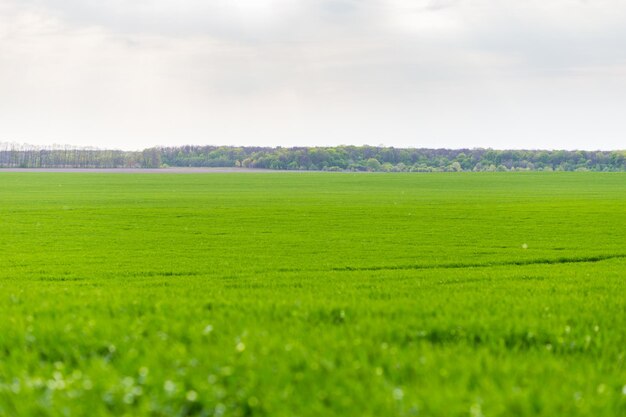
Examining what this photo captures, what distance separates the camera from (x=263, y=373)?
7.52m

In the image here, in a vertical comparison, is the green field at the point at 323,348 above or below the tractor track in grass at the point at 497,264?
above

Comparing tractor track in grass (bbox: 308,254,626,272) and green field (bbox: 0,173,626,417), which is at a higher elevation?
green field (bbox: 0,173,626,417)

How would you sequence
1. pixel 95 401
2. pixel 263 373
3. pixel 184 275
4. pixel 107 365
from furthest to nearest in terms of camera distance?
pixel 184 275 < pixel 107 365 < pixel 263 373 < pixel 95 401

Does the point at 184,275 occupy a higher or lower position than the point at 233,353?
lower

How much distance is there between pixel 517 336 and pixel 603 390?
2526 millimetres

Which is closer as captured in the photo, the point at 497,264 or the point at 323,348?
the point at 323,348

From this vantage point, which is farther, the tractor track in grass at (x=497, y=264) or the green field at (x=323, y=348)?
the tractor track in grass at (x=497, y=264)

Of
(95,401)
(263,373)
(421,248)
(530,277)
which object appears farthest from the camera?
(421,248)

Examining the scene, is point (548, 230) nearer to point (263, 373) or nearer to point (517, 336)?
point (517, 336)

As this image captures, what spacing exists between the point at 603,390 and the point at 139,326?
555 centimetres

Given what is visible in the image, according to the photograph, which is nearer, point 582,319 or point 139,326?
point 139,326

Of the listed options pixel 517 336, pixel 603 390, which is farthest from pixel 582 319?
pixel 603 390

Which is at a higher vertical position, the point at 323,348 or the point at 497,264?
the point at 323,348

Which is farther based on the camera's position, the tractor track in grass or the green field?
the tractor track in grass
